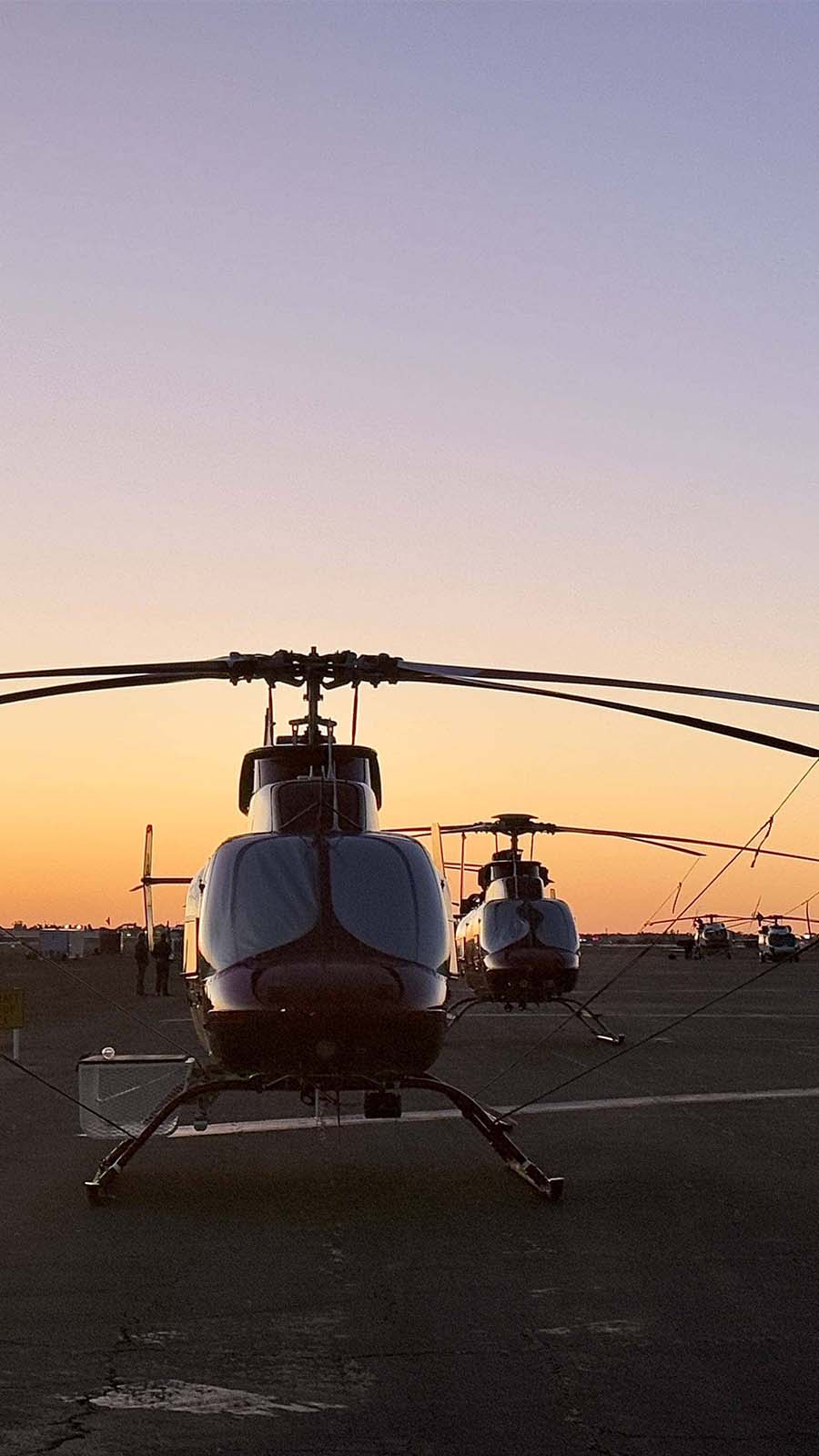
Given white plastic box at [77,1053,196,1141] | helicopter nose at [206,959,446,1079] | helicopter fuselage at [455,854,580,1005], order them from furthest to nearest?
1. helicopter fuselage at [455,854,580,1005]
2. white plastic box at [77,1053,196,1141]
3. helicopter nose at [206,959,446,1079]

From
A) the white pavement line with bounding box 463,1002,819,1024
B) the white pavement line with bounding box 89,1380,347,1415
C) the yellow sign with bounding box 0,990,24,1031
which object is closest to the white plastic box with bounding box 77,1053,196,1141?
the yellow sign with bounding box 0,990,24,1031

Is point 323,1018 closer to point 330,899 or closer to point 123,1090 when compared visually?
point 330,899

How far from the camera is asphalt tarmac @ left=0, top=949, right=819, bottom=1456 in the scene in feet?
22.5

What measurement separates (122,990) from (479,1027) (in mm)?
35418

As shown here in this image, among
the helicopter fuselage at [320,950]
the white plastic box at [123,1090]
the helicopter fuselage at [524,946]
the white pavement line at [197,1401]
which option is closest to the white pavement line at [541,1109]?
the white plastic box at [123,1090]

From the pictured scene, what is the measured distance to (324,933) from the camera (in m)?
12.5

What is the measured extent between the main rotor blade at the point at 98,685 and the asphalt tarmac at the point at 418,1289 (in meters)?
3.91

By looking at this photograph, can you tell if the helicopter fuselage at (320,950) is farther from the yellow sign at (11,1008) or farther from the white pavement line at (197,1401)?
the yellow sign at (11,1008)

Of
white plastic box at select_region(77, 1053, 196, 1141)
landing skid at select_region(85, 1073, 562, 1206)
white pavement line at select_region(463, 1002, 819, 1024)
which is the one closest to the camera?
landing skid at select_region(85, 1073, 562, 1206)

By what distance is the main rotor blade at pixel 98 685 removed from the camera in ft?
41.4

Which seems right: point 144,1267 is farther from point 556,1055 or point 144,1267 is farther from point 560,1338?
point 556,1055

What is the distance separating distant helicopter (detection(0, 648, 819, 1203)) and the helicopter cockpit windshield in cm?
1

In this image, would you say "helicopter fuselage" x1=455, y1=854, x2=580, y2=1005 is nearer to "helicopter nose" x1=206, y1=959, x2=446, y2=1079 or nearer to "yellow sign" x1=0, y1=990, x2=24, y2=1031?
"yellow sign" x1=0, y1=990, x2=24, y2=1031

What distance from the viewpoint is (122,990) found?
232ft
